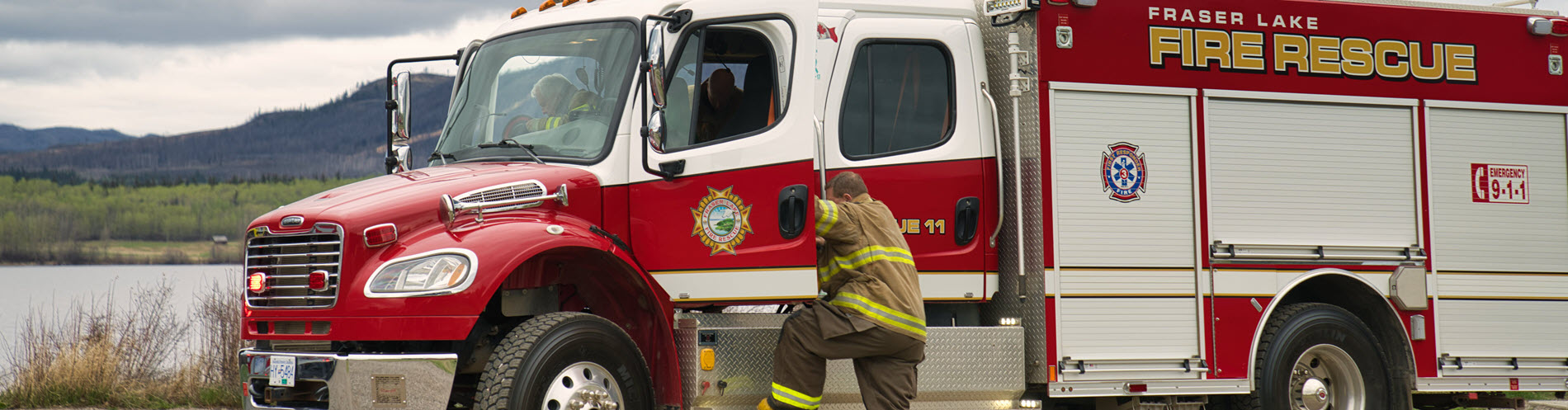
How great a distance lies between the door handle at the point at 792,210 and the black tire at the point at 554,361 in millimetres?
932

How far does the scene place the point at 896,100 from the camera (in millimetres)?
7035

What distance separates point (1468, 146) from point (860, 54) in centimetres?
411

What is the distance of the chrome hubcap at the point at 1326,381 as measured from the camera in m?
7.96

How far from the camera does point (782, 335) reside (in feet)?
21.1

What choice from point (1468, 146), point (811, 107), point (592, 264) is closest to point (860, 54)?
point (811, 107)

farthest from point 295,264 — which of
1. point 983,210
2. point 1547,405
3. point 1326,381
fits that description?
point 1547,405

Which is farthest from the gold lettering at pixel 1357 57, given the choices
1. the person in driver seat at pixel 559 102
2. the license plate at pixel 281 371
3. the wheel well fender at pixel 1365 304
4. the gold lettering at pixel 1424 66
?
the license plate at pixel 281 371

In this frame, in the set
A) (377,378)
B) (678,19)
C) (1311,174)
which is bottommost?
(377,378)

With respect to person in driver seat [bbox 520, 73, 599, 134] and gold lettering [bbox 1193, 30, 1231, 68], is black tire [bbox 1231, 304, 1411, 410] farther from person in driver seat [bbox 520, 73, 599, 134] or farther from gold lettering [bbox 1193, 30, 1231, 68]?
person in driver seat [bbox 520, 73, 599, 134]

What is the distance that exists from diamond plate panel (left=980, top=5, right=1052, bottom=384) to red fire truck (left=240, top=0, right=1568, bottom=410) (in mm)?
20

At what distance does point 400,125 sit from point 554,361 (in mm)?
2143

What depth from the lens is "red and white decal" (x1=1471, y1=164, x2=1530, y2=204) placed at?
8.22 m

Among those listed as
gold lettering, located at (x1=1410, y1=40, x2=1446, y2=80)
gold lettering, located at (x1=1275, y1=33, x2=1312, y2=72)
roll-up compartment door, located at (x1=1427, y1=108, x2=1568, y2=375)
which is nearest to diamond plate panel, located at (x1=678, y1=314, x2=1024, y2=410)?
gold lettering, located at (x1=1275, y1=33, x2=1312, y2=72)

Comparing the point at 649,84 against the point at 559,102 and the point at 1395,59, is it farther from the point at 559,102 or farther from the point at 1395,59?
the point at 1395,59
